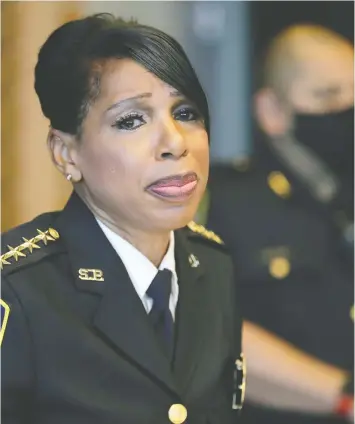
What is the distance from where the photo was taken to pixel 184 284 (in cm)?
67

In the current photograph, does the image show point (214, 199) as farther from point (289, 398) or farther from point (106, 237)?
point (106, 237)

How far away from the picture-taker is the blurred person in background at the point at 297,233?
1.09 metres

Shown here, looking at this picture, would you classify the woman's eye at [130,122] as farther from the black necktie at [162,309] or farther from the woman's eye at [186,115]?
the black necktie at [162,309]

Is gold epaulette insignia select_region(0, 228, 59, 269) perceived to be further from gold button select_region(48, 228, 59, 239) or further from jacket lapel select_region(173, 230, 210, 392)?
jacket lapel select_region(173, 230, 210, 392)

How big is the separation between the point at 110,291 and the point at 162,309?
57mm

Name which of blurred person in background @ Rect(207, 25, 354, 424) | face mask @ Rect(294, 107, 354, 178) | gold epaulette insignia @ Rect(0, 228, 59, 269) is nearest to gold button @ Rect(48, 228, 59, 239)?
gold epaulette insignia @ Rect(0, 228, 59, 269)

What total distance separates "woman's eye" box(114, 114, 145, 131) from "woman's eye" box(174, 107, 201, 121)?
34mm

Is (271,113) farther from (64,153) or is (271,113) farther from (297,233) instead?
(64,153)

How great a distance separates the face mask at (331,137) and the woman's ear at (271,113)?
0.07 ft

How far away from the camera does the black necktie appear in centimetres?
63

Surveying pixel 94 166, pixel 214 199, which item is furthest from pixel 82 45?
pixel 214 199

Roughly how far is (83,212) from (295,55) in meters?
0.62

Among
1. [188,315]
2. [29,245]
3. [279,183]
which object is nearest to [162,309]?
[188,315]

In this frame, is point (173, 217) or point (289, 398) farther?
→ point (289, 398)
